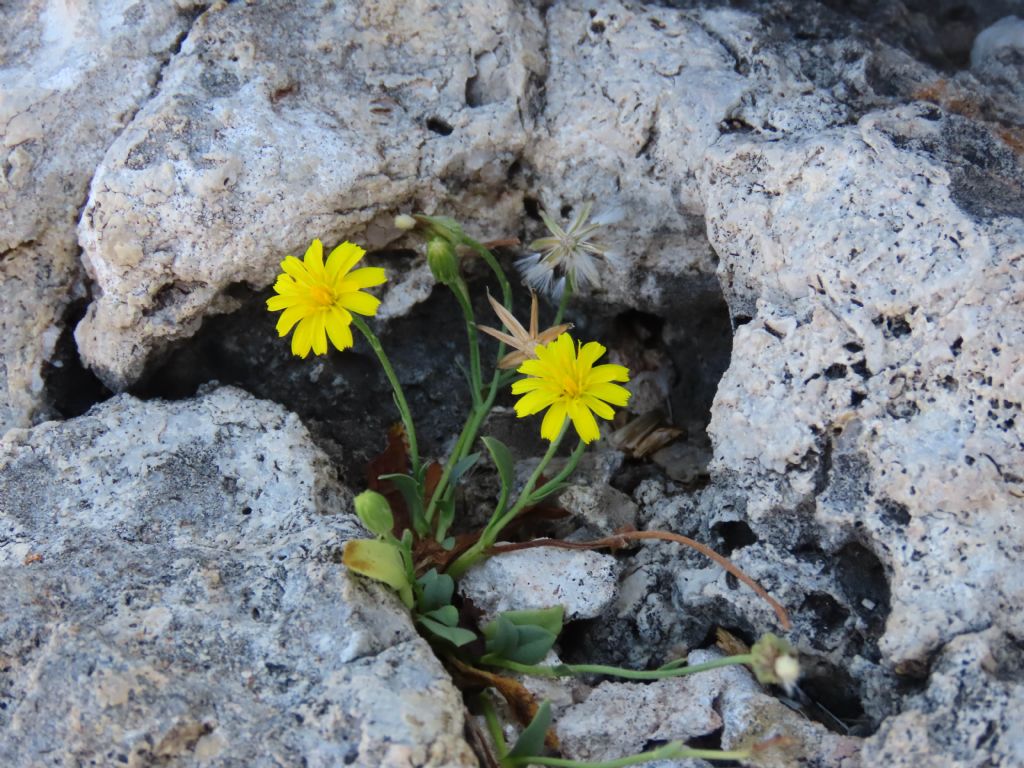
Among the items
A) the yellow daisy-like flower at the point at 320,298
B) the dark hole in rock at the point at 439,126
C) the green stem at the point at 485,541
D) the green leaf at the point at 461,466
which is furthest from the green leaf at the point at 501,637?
the dark hole in rock at the point at 439,126

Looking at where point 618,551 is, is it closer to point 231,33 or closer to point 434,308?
point 434,308

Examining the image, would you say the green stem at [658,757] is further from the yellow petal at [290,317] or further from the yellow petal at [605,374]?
the yellow petal at [290,317]

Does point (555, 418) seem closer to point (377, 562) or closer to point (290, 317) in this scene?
point (377, 562)

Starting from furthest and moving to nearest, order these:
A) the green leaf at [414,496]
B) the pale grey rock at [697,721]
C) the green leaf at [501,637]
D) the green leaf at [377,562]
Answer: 1. the green leaf at [414,496]
2. the green leaf at [501,637]
3. the green leaf at [377,562]
4. the pale grey rock at [697,721]

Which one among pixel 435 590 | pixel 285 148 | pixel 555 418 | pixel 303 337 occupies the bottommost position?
pixel 435 590

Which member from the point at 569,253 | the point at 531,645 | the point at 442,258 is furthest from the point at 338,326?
the point at 531,645

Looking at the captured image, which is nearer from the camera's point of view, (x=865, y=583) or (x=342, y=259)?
(x=865, y=583)

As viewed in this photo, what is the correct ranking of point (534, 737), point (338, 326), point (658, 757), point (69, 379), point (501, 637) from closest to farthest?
point (658, 757) → point (534, 737) → point (501, 637) → point (338, 326) → point (69, 379)

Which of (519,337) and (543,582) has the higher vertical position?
(519,337)
